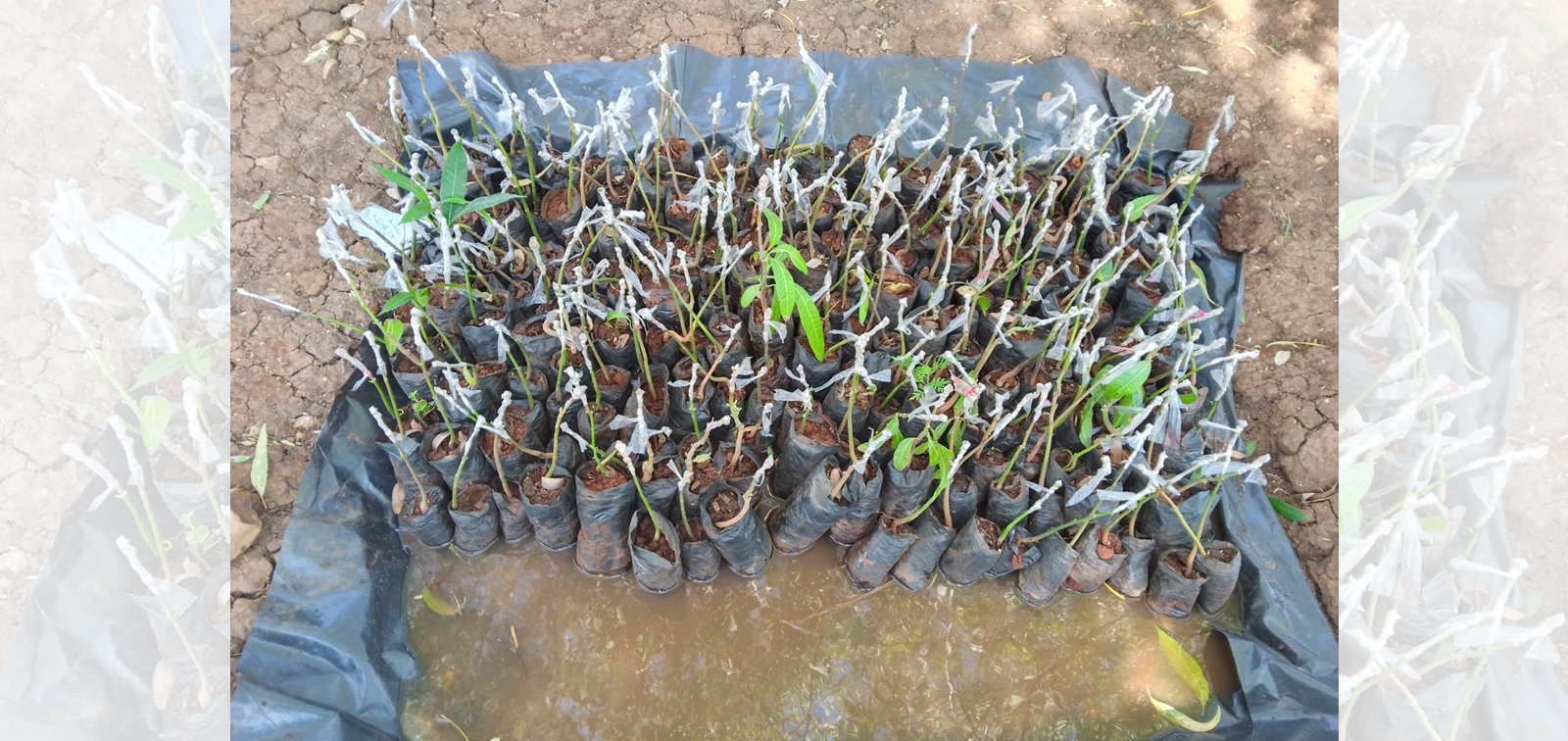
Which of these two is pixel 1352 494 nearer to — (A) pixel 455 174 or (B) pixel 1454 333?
(B) pixel 1454 333

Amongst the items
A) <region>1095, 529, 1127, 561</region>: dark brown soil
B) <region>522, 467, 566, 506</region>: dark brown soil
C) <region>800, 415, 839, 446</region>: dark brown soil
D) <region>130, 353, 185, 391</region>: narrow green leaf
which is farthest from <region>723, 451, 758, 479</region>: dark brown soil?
<region>130, 353, 185, 391</region>: narrow green leaf

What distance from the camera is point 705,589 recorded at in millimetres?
2090

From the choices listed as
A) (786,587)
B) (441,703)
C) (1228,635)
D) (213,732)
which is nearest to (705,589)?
(786,587)

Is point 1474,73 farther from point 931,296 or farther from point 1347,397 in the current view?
point 931,296

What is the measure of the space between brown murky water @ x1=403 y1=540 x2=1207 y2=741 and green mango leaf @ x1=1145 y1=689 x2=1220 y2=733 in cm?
2

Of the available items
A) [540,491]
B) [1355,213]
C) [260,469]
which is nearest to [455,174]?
[540,491]

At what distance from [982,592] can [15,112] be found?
3054 mm

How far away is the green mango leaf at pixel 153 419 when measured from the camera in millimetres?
1943

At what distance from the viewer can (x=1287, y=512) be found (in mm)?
2178

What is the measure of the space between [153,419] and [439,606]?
0.79m

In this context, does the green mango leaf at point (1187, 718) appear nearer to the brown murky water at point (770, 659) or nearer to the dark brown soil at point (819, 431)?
the brown murky water at point (770, 659)

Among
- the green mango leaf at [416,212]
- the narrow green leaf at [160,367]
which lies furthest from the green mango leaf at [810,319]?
the narrow green leaf at [160,367]

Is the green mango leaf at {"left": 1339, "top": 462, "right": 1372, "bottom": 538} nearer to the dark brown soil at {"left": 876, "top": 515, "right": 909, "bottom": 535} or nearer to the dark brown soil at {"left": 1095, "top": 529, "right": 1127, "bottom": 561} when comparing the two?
the dark brown soil at {"left": 1095, "top": 529, "right": 1127, "bottom": 561}

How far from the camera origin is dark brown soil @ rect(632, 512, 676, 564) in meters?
1.95
